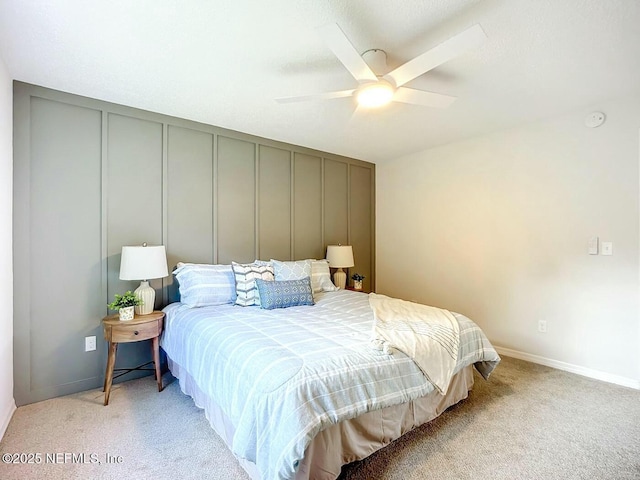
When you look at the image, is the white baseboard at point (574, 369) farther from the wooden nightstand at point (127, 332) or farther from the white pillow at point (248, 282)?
the wooden nightstand at point (127, 332)

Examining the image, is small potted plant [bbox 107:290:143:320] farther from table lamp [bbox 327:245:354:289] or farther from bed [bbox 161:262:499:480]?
table lamp [bbox 327:245:354:289]

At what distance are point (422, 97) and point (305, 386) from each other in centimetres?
195

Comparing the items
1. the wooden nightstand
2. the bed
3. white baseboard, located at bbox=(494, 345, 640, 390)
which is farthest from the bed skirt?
white baseboard, located at bbox=(494, 345, 640, 390)

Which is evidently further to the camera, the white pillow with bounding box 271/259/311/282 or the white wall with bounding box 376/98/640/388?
the white pillow with bounding box 271/259/311/282

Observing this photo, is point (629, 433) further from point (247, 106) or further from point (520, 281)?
point (247, 106)

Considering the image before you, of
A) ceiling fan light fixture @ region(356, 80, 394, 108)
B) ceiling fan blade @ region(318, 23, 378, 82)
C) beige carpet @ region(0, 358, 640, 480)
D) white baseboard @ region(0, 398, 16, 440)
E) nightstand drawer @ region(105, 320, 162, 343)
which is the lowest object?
beige carpet @ region(0, 358, 640, 480)

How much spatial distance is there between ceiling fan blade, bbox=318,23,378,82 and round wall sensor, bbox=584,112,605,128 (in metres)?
2.28

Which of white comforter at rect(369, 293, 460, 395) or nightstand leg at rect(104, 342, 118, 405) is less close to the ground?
white comforter at rect(369, 293, 460, 395)

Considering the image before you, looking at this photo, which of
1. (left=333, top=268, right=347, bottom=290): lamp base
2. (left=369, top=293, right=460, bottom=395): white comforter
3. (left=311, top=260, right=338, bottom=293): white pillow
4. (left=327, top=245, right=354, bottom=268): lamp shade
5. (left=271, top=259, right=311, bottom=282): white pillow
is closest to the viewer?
(left=369, top=293, right=460, bottom=395): white comforter

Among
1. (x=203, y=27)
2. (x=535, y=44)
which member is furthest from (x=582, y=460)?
(x=203, y=27)

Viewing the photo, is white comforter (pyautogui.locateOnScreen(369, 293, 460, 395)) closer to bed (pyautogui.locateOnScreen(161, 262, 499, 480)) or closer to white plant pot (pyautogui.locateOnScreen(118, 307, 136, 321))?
bed (pyautogui.locateOnScreen(161, 262, 499, 480))

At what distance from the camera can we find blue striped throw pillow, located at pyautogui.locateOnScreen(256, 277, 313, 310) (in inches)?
110

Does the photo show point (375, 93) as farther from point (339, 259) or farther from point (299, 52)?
point (339, 259)

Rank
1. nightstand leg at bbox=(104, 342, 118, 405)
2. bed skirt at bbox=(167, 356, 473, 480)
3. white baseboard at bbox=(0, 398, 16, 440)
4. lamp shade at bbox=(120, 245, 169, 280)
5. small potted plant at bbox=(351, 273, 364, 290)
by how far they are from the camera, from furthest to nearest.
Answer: small potted plant at bbox=(351, 273, 364, 290) → lamp shade at bbox=(120, 245, 169, 280) → nightstand leg at bbox=(104, 342, 118, 405) → white baseboard at bbox=(0, 398, 16, 440) → bed skirt at bbox=(167, 356, 473, 480)
